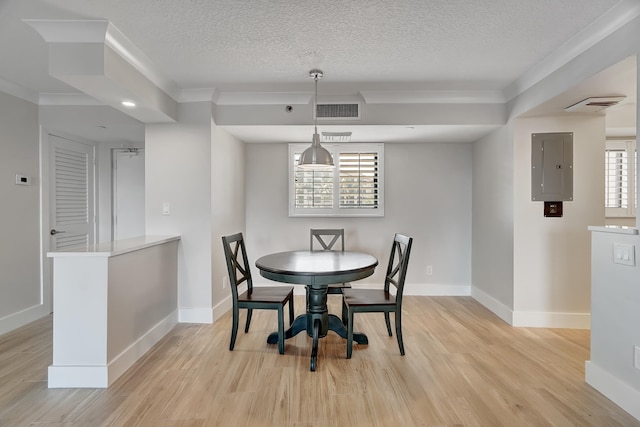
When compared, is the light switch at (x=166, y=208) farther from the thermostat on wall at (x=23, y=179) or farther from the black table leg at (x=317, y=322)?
the black table leg at (x=317, y=322)

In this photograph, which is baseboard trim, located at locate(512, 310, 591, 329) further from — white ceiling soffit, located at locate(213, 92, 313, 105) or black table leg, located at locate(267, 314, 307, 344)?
white ceiling soffit, located at locate(213, 92, 313, 105)

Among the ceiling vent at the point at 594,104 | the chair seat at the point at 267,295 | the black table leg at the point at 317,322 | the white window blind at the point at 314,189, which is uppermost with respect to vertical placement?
the ceiling vent at the point at 594,104

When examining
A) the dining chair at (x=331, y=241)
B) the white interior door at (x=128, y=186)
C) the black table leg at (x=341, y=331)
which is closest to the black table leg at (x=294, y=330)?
the black table leg at (x=341, y=331)

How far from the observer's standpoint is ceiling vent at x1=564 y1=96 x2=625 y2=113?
2.71 meters

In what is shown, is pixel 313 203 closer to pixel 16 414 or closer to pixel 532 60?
pixel 532 60

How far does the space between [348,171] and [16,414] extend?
3.74 metres

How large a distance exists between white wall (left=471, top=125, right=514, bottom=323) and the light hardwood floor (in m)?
0.59

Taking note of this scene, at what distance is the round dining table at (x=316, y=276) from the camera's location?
2396mm

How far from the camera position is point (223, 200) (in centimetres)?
369

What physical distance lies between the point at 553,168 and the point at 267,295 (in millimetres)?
2974

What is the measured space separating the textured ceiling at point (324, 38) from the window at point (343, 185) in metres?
1.25

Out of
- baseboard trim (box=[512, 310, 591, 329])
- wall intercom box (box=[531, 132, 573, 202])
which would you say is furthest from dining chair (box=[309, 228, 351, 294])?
wall intercom box (box=[531, 132, 573, 202])

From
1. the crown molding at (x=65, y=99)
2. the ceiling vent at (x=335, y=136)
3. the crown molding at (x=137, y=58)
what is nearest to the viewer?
the crown molding at (x=137, y=58)

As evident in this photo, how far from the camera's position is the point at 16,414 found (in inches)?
75.0
